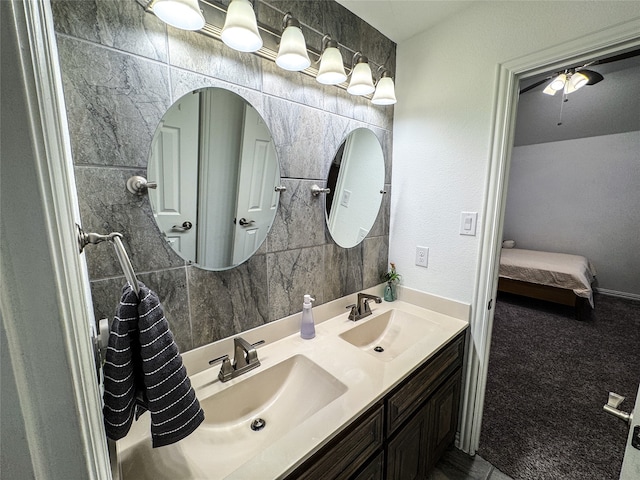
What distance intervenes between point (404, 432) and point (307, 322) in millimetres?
574

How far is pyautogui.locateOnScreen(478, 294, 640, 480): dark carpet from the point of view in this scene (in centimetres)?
145

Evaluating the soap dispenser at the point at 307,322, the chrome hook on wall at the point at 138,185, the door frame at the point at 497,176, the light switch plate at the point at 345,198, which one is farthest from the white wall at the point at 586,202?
the chrome hook on wall at the point at 138,185

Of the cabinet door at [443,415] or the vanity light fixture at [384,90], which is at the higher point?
the vanity light fixture at [384,90]

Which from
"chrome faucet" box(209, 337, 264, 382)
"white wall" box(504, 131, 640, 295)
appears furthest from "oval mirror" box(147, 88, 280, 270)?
"white wall" box(504, 131, 640, 295)

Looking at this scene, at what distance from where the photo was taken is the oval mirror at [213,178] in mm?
884

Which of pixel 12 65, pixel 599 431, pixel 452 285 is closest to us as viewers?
pixel 12 65

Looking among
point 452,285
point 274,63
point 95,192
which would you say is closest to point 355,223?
point 452,285

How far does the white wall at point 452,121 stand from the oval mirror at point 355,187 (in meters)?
0.17

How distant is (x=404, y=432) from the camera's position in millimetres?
1063

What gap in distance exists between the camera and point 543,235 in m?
4.20

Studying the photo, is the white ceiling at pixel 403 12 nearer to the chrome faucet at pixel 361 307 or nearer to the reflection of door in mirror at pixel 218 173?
the reflection of door in mirror at pixel 218 173

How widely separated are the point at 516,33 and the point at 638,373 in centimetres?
267

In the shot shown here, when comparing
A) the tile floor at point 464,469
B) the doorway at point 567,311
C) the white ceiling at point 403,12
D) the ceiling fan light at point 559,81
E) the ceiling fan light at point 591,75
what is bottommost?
the tile floor at point 464,469

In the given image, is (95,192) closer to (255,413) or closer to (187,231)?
(187,231)
